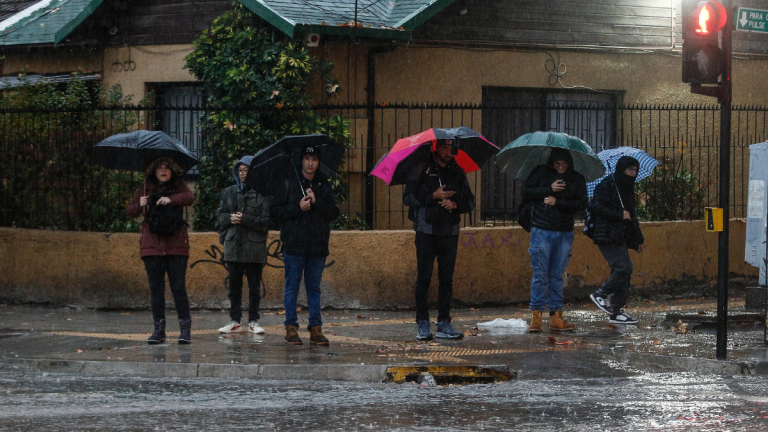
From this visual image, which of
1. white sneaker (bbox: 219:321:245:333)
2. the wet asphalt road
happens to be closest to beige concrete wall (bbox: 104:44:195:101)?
white sneaker (bbox: 219:321:245:333)

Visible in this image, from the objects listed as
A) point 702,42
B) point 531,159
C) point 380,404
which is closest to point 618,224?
point 531,159

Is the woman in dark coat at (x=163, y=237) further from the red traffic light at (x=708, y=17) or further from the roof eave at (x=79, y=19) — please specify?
the roof eave at (x=79, y=19)

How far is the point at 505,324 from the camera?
401 inches

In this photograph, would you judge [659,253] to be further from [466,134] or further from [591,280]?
[466,134]

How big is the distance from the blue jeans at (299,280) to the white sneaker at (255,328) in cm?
85

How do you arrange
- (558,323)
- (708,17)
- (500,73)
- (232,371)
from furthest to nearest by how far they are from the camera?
(500,73)
(558,323)
(708,17)
(232,371)

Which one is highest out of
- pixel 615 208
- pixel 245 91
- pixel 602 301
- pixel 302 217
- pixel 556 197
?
pixel 245 91

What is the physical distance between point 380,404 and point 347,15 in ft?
27.3

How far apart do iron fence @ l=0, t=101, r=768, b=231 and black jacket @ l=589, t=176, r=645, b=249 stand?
6.44ft

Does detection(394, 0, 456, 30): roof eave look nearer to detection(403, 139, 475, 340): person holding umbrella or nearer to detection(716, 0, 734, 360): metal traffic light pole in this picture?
Result: detection(403, 139, 475, 340): person holding umbrella

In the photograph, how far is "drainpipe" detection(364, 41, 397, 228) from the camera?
41.7ft

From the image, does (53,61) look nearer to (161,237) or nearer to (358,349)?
(161,237)

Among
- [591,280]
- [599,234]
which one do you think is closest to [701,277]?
[591,280]

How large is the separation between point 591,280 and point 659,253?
43.9 inches
